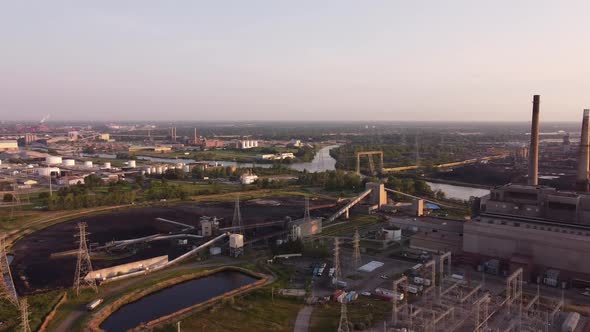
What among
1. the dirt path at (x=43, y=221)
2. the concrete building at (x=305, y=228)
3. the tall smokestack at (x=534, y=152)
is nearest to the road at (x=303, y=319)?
the concrete building at (x=305, y=228)

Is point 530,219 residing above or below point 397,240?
above

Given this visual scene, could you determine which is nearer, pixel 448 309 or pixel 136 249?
pixel 448 309

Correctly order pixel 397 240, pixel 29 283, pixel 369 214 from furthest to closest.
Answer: pixel 369 214
pixel 397 240
pixel 29 283

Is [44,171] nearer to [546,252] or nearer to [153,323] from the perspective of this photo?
[153,323]

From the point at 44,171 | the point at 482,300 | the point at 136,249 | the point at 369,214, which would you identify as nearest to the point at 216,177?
the point at 44,171

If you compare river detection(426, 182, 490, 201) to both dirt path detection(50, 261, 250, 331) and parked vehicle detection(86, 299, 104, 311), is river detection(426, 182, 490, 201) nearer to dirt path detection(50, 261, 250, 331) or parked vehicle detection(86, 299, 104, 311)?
dirt path detection(50, 261, 250, 331)

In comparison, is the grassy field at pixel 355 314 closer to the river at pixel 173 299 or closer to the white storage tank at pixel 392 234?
the river at pixel 173 299
